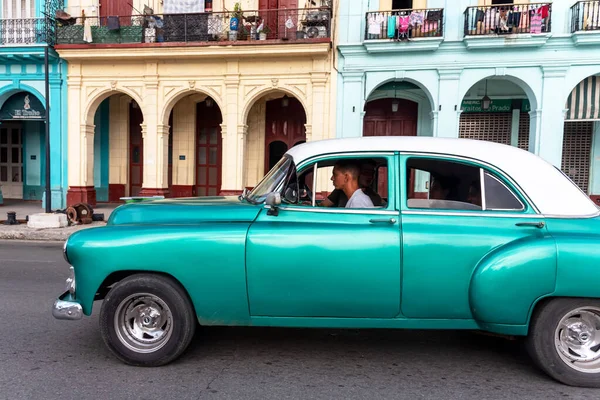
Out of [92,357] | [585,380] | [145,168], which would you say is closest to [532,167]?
[585,380]

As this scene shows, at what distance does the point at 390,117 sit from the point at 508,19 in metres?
4.74

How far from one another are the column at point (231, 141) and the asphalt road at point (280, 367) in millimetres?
10339

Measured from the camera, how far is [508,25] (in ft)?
41.2

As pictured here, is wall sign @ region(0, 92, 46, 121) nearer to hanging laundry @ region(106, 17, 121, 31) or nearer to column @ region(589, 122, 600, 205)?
hanging laundry @ region(106, 17, 121, 31)

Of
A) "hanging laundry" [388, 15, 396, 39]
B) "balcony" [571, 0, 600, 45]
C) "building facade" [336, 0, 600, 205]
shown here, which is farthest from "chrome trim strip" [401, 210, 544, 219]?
"balcony" [571, 0, 600, 45]

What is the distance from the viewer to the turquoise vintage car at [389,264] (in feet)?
10.1

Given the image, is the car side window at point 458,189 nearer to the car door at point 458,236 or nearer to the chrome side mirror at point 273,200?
the car door at point 458,236

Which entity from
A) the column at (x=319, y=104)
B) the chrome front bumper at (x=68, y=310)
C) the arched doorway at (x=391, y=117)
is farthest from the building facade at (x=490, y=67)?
the chrome front bumper at (x=68, y=310)

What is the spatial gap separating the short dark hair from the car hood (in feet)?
2.59

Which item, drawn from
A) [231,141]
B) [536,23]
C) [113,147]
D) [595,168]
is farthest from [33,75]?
[595,168]

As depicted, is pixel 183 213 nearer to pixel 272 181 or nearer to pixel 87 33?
pixel 272 181

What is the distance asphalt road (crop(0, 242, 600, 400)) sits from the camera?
2973 mm

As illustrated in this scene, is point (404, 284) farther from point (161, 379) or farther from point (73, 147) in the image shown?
point (73, 147)

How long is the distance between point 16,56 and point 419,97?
571 inches
